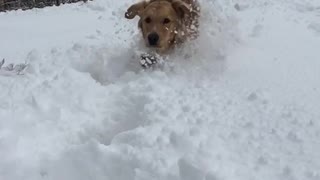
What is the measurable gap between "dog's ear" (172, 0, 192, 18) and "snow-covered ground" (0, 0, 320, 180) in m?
0.29

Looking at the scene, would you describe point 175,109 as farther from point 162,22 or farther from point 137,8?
point 137,8

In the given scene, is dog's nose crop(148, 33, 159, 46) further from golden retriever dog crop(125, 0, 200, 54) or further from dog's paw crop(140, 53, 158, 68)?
dog's paw crop(140, 53, 158, 68)

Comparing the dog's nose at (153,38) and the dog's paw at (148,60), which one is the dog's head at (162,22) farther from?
the dog's paw at (148,60)

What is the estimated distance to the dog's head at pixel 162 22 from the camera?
4859 millimetres

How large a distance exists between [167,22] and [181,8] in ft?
0.77

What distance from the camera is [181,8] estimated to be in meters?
5.06

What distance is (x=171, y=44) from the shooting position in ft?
16.4

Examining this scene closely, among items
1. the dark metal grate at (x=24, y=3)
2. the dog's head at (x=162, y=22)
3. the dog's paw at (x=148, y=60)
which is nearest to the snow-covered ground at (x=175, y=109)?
the dog's paw at (x=148, y=60)

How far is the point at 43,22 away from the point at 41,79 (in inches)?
177

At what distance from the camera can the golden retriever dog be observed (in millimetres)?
4879

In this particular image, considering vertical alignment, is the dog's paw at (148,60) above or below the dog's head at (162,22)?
below

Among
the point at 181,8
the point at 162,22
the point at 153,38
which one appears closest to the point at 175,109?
the point at 153,38

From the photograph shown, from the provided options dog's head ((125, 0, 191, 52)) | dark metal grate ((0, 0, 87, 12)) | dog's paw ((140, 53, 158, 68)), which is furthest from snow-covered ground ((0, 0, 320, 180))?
dark metal grate ((0, 0, 87, 12))

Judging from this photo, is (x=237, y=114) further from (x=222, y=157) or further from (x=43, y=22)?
(x=43, y=22)
